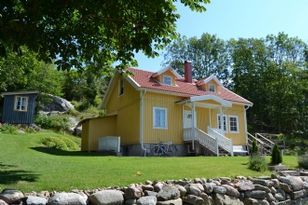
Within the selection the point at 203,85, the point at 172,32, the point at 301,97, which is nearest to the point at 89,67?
the point at 172,32

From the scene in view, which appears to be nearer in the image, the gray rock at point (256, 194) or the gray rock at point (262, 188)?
the gray rock at point (256, 194)

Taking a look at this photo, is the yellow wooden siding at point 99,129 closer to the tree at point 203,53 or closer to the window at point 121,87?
the window at point 121,87

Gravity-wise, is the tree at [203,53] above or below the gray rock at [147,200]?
above

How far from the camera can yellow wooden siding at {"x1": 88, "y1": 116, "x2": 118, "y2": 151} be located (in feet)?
75.4

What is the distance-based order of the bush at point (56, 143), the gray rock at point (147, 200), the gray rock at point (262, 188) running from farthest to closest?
1. the bush at point (56, 143)
2. the gray rock at point (262, 188)
3. the gray rock at point (147, 200)

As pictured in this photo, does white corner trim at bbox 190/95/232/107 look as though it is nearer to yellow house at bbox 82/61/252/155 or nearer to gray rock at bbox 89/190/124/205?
yellow house at bbox 82/61/252/155

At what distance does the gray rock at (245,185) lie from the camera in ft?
32.3

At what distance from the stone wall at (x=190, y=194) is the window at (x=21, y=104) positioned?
83.8ft

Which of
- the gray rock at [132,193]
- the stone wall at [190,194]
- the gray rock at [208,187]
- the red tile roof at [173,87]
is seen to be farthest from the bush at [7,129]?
the gray rock at [132,193]

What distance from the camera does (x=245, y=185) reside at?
9.98 m

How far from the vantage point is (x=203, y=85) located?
1061 inches

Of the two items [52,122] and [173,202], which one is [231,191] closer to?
[173,202]

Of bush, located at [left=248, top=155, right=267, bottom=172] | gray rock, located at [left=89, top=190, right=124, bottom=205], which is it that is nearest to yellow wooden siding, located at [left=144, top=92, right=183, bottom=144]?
bush, located at [left=248, top=155, right=267, bottom=172]

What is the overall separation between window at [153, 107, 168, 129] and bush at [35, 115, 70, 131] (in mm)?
16053
